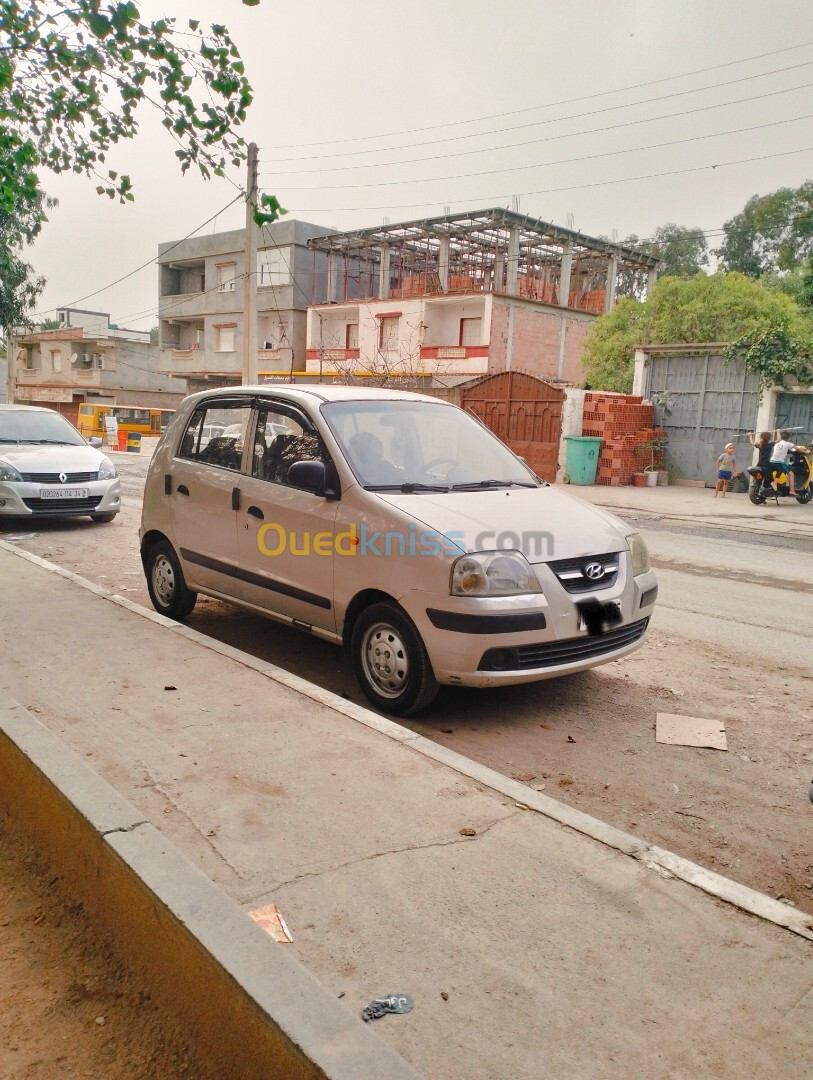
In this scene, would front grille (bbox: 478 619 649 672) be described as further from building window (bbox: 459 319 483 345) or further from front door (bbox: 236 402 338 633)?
building window (bbox: 459 319 483 345)

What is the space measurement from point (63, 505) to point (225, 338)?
37.2 metres

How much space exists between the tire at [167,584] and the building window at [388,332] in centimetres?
3227

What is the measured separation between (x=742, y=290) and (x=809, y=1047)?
31401mm

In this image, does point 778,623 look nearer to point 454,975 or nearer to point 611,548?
point 611,548

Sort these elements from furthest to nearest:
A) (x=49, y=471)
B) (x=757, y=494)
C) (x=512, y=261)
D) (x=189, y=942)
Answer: (x=512, y=261) → (x=757, y=494) → (x=49, y=471) → (x=189, y=942)

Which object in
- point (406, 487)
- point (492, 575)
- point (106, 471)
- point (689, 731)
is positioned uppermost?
point (406, 487)

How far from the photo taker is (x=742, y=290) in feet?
98.2

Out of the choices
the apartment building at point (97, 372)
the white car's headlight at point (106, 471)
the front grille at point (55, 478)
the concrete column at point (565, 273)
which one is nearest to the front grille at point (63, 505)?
the front grille at point (55, 478)

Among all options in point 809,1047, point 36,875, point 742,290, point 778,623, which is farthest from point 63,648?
point 742,290

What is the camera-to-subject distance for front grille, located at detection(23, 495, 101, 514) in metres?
11.1

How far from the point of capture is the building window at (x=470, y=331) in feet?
118

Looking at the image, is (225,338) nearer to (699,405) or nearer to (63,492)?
(699,405)

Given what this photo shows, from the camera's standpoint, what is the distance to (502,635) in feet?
14.2

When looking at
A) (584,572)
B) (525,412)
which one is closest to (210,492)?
(584,572)
